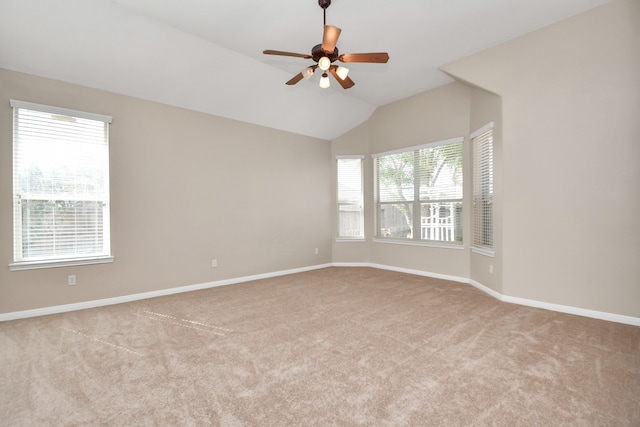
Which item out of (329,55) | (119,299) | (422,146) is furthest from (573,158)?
(119,299)

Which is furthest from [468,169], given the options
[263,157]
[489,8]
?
[263,157]

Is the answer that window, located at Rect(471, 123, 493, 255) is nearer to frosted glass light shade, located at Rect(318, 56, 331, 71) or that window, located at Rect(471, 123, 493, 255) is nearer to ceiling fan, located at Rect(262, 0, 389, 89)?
ceiling fan, located at Rect(262, 0, 389, 89)

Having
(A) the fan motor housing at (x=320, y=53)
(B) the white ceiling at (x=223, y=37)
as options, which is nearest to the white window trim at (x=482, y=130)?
(B) the white ceiling at (x=223, y=37)

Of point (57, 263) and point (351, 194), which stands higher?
point (351, 194)

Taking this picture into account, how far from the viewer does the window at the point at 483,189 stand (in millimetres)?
4246

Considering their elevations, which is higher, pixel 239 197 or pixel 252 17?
pixel 252 17

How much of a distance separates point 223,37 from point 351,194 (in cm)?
378

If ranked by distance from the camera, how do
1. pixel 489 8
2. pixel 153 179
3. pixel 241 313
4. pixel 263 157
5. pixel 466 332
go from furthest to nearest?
1. pixel 263 157
2. pixel 153 179
3. pixel 241 313
4. pixel 489 8
5. pixel 466 332

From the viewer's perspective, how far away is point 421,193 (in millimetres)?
5496

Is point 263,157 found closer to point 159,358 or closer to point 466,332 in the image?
point 159,358

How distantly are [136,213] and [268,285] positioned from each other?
215 cm

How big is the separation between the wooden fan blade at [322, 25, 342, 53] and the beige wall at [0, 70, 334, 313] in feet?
8.85

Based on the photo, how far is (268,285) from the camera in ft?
15.7

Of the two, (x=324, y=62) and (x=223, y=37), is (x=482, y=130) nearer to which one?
(x=324, y=62)
